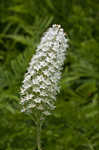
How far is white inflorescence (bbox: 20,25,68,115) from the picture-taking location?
5.81ft

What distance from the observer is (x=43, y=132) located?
10.1ft

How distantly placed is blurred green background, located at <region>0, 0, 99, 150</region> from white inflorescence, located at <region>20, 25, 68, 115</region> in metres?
0.29

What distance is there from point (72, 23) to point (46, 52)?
310cm

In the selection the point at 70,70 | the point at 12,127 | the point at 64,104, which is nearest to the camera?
the point at 12,127

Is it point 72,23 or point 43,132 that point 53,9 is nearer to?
point 72,23

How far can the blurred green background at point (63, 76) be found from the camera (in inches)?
115

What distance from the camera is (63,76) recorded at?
3.78 m

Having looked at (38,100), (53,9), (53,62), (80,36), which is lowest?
(38,100)

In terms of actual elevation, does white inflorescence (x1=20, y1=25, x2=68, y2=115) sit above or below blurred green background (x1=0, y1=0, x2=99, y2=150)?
below

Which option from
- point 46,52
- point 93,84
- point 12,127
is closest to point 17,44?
point 93,84

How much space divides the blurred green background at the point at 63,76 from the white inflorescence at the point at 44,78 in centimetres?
29

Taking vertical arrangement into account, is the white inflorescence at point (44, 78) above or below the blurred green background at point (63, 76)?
below

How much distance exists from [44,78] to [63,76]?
2007mm

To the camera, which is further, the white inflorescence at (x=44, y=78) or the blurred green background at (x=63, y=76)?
the blurred green background at (x=63, y=76)
